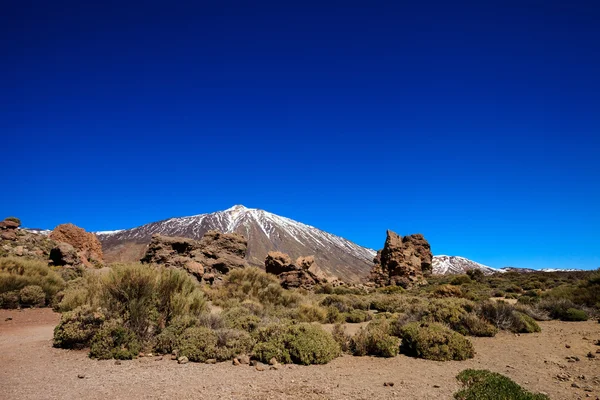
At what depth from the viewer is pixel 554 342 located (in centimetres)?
980

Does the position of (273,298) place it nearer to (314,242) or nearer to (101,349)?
(101,349)

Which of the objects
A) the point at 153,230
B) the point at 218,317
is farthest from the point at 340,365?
the point at 153,230

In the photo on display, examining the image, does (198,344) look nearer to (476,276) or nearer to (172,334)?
(172,334)

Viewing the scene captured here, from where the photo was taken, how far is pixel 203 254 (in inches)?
931

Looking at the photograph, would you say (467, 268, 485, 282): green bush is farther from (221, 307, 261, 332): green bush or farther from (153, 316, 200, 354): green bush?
(153, 316, 200, 354): green bush

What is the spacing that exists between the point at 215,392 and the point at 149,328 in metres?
4.22

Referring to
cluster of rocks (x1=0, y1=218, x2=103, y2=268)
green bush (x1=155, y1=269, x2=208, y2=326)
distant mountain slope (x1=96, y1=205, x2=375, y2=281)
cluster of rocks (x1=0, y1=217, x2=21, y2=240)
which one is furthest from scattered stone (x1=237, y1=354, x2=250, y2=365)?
distant mountain slope (x1=96, y1=205, x2=375, y2=281)

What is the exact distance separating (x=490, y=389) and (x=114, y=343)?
7.46 metres

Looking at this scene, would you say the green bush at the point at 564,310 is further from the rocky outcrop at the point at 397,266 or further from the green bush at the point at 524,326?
the rocky outcrop at the point at 397,266

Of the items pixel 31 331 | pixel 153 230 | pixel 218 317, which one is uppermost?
pixel 153 230

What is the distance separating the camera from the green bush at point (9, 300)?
523 inches

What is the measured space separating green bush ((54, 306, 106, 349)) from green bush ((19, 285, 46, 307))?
7.68m

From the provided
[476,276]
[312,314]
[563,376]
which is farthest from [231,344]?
[476,276]

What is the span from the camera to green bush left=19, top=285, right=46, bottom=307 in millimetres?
13680
